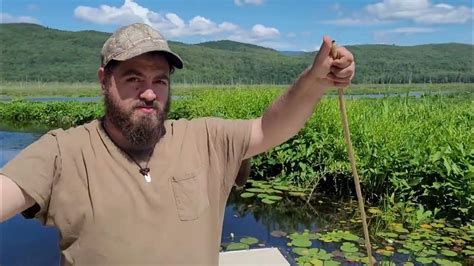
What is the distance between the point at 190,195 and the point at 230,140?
0.27 m

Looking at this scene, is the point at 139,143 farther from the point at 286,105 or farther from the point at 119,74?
the point at 286,105

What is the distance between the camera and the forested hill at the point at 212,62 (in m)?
78.7

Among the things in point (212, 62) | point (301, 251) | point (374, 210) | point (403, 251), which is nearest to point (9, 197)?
point (301, 251)

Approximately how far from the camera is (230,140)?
1744 mm

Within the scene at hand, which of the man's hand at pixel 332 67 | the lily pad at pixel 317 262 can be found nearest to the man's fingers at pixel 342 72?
the man's hand at pixel 332 67

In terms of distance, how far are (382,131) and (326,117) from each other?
101 centimetres

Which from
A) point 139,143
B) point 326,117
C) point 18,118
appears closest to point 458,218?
point 326,117

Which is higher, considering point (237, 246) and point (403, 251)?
point (403, 251)

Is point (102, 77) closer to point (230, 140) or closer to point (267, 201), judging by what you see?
point (230, 140)

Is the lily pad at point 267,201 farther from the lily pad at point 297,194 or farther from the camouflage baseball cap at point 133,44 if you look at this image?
the camouflage baseball cap at point 133,44

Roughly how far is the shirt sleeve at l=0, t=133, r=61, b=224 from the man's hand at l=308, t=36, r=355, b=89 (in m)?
0.87

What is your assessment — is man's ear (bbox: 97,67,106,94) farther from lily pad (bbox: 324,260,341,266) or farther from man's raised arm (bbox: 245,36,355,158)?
lily pad (bbox: 324,260,341,266)

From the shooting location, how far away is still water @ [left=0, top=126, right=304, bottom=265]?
4.67 m

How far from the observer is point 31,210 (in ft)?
4.83
